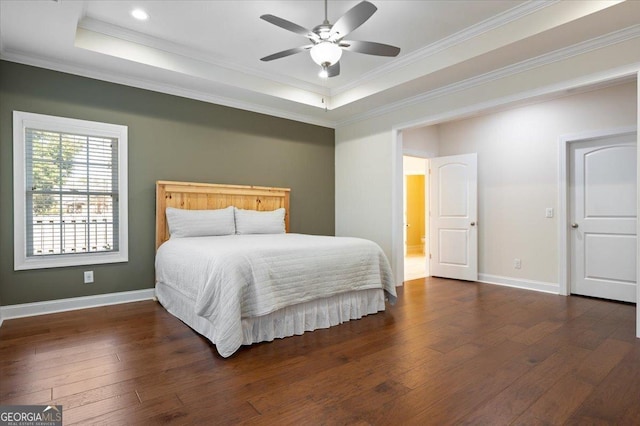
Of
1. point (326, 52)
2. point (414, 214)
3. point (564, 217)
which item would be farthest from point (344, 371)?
point (414, 214)

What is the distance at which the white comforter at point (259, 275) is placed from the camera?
8.45 feet

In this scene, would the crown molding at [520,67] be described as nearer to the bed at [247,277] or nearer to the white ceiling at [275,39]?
the white ceiling at [275,39]

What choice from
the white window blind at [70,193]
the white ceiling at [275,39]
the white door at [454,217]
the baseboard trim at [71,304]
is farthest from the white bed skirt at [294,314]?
the white ceiling at [275,39]

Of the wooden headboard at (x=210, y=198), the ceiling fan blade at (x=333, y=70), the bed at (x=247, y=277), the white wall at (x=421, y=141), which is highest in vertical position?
the ceiling fan blade at (x=333, y=70)

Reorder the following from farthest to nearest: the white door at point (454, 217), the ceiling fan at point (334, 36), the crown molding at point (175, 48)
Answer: the white door at point (454, 217)
the crown molding at point (175, 48)
the ceiling fan at point (334, 36)

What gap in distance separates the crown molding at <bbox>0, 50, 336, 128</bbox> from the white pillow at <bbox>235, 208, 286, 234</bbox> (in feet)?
5.03

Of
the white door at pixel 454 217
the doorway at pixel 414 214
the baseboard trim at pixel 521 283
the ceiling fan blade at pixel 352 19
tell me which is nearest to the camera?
the ceiling fan blade at pixel 352 19

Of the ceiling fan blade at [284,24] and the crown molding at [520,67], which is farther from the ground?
the crown molding at [520,67]

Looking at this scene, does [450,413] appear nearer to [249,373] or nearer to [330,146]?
[249,373]

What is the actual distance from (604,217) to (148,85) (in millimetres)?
5794

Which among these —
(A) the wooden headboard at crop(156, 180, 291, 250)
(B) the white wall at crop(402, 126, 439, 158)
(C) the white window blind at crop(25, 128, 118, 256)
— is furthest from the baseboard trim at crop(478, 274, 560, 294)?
(C) the white window blind at crop(25, 128, 118, 256)

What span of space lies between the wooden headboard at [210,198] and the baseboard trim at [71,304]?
24.8 inches

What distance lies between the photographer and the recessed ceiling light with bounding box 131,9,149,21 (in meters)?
3.22

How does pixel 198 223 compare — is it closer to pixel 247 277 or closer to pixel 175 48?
pixel 247 277
